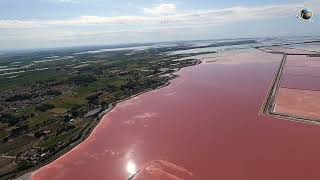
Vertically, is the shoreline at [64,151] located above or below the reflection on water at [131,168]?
below

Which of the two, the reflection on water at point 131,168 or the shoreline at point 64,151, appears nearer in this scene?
the reflection on water at point 131,168

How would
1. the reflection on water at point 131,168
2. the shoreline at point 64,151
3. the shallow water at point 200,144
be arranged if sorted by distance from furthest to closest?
the shoreline at point 64,151 → the reflection on water at point 131,168 → the shallow water at point 200,144

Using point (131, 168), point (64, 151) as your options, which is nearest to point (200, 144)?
point (131, 168)

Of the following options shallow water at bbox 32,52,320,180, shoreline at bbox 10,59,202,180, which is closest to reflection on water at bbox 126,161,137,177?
shallow water at bbox 32,52,320,180

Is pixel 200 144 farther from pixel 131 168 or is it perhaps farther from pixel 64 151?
pixel 64 151

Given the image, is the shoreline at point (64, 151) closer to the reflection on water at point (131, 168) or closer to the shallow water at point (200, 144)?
the shallow water at point (200, 144)

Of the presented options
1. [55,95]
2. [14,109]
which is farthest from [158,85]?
[14,109]

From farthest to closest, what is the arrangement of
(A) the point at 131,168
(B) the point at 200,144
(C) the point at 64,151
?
(C) the point at 64,151
(B) the point at 200,144
(A) the point at 131,168

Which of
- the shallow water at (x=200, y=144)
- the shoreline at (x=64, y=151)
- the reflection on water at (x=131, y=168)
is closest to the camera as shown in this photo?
the shallow water at (x=200, y=144)

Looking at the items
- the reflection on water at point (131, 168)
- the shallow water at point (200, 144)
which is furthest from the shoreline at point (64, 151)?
the reflection on water at point (131, 168)
